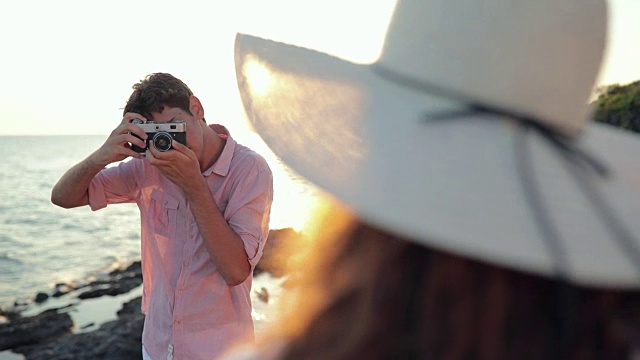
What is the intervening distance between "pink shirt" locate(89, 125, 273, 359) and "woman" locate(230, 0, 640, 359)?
66.7 inches

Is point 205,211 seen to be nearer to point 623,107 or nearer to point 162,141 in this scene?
point 162,141

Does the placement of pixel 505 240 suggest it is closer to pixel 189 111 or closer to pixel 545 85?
pixel 545 85

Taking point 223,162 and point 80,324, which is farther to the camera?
point 80,324

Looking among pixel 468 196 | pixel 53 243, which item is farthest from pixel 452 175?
pixel 53 243

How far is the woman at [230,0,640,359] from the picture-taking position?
0.72m

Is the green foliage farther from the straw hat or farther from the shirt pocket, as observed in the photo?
the straw hat

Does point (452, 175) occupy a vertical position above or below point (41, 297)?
above

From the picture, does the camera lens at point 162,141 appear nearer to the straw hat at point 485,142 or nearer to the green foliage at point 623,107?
the straw hat at point 485,142

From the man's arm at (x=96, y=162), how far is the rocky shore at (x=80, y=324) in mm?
5048

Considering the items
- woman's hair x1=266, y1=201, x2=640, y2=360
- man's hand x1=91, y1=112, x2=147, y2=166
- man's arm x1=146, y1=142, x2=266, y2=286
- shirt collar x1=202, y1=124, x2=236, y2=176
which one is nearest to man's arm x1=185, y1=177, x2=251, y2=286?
man's arm x1=146, y1=142, x2=266, y2=286

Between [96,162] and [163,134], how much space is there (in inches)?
16.5

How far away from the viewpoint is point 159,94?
278 cm

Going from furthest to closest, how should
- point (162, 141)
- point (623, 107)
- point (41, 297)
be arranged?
point (623, 107)
point (41, 297)
point (162, 141)

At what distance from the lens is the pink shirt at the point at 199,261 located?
264 centimetres
